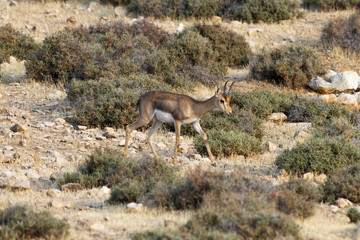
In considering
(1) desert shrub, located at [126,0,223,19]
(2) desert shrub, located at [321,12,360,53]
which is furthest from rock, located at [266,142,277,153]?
Result: (1) desert shrub, located at [126,0,223,19]

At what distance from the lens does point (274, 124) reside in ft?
50.0

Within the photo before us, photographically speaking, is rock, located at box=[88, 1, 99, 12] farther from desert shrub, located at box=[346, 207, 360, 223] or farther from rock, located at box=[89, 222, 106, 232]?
rock, located at box=[89, 222, 106, 232]

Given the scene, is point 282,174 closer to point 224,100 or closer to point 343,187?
point 343,187

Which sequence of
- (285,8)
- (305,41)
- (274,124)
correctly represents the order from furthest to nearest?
(285,8), (305,41), (274,124)

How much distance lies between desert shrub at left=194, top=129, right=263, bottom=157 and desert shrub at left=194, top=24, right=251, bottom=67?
8.50m

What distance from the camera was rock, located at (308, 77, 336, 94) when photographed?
18.0 metres

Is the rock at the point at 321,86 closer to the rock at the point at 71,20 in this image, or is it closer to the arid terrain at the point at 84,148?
the arid terrain at the point at 84,148

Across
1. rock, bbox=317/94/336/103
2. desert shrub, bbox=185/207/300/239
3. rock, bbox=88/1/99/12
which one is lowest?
rock, bbox=317/94/336/103

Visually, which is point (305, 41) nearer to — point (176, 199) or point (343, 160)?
point (343, 160)

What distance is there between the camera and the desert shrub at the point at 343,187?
927 centimetres

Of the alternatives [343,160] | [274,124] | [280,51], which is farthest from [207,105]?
[280,51]

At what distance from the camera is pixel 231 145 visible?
40.8 feet

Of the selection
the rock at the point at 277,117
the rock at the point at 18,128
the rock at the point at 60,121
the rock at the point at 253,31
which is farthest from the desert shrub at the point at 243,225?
the rock at the point at 253,31

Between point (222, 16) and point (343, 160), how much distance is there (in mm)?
16600
